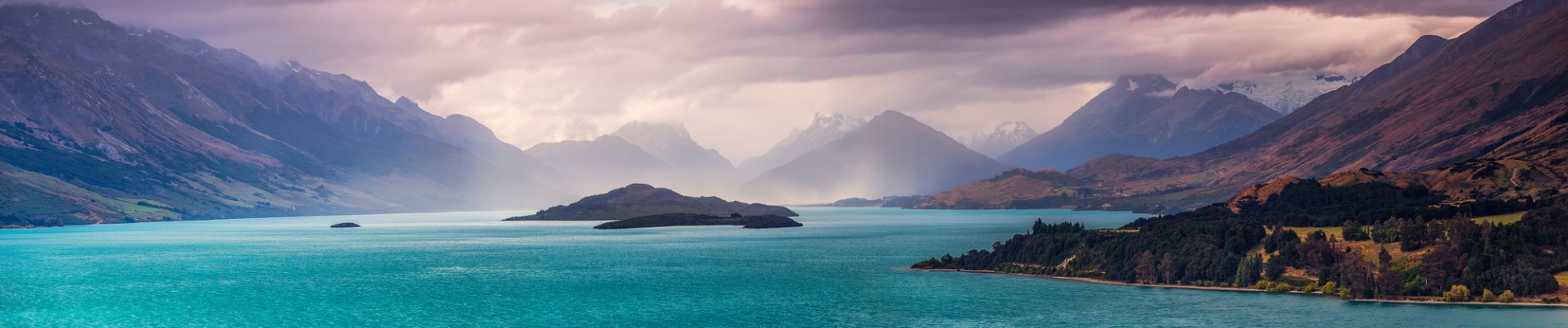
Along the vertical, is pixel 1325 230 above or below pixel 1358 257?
above

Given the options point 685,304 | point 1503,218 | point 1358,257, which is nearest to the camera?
point 685,304

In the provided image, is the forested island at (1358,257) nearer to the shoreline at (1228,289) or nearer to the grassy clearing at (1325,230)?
the grassy clearing at (1325,230)

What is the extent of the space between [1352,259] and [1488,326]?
38.5m

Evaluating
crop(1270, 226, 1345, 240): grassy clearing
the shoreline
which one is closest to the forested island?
crop(1270, 226, 1345, 240): grassy clearing

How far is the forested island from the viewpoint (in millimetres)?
141625

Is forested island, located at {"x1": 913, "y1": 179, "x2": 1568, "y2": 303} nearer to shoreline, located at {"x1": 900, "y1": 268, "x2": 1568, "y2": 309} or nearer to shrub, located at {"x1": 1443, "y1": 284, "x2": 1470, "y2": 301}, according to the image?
shrub, located at {"x1": 1443, "y1": 284, "x2": 1470, "y2": 301}

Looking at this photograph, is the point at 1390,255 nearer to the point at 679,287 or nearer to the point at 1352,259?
the point at 1352,259

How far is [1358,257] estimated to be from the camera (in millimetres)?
157750

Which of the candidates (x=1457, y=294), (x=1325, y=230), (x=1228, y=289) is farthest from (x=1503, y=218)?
(x=1457, y=294)

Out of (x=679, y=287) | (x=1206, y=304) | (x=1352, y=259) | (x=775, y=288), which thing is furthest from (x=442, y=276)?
(x=1352, y=259)

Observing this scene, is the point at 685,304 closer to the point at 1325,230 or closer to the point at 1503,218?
the point at 1325,230

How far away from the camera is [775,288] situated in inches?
6737

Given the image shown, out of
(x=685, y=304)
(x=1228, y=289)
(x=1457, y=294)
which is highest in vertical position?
(x=1228, y=289)

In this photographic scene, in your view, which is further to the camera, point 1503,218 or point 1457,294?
point 1503,218
